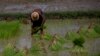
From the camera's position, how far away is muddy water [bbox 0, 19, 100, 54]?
10961mm

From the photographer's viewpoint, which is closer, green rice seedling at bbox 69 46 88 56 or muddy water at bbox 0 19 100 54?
green rice seedling at bbox 69 46 88 56

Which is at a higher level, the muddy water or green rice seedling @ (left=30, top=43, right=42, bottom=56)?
green rice seedling @ (left=30, top=43, right=42, bottom=56)

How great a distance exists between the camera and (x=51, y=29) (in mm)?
13008

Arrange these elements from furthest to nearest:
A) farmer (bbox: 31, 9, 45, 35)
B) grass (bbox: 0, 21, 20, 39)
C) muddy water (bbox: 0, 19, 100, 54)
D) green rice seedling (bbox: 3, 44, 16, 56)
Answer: grass (bbox: 0, 21, 20, 39) < muddy water (bbox: 0, 19, 100, 54) < farmer (bbox: 31, 9, 45, 35) < green rice seedling (bbox: 3, 44, 16, 56)

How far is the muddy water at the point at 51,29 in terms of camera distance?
10961 mm

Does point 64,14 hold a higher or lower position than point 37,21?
lower

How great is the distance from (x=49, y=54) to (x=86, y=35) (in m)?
1.89

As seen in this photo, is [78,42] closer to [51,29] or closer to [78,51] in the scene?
[78,51]

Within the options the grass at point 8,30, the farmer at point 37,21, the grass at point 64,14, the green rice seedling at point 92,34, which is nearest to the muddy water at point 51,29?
the grass at point 8,30

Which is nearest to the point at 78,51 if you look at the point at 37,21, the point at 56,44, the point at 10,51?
the point at 56,44

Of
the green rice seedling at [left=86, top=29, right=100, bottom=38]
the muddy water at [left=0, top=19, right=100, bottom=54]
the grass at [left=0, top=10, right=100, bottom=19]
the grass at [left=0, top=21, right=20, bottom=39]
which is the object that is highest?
the grass at [left=0, top=21, right=20, bottom=39]

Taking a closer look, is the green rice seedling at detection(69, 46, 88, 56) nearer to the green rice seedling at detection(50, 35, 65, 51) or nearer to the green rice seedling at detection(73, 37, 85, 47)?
the green rice seedling at detection(73, 37, 85, 47)

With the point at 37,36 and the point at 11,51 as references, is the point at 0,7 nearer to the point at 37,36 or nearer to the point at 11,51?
the point at 37,36

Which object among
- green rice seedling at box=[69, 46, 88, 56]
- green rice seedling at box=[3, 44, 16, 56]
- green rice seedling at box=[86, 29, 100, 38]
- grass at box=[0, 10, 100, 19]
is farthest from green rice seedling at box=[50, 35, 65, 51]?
grass at box=[0, 10, 100, 19]
